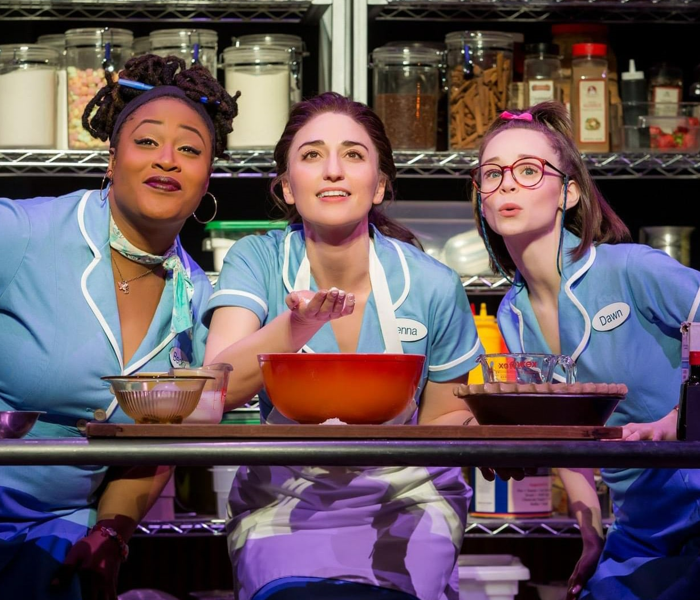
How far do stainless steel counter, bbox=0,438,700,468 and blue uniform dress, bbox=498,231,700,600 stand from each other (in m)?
0.75

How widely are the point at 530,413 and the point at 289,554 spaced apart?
645 millimetres

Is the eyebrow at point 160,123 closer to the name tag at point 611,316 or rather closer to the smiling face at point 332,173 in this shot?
the smiling face at point 332,173

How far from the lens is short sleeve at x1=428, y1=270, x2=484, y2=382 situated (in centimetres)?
206

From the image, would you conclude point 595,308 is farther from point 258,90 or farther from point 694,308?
point 258,90

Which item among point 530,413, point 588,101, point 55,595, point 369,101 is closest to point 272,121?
point 369,101

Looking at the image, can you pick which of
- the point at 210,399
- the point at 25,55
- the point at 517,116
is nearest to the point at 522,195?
the point at 517,116

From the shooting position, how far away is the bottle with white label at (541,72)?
2777 mm

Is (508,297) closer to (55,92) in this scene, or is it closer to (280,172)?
(280,172)

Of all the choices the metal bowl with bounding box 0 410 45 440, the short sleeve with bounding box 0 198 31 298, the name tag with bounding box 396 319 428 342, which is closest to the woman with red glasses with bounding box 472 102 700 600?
the name tag with bounding box 396 319 428 342

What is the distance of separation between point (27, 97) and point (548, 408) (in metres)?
1.89

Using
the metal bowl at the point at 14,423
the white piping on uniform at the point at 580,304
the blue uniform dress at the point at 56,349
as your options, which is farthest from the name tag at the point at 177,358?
the white piping on uniform at the point at 580,304

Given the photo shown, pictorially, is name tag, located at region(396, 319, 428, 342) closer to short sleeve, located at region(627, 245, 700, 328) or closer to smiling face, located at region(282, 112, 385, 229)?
smiling face, located at region(282, 112, 385, 229)

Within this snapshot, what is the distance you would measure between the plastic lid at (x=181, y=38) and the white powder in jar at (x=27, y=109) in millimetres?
298

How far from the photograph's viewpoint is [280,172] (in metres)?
2.16
